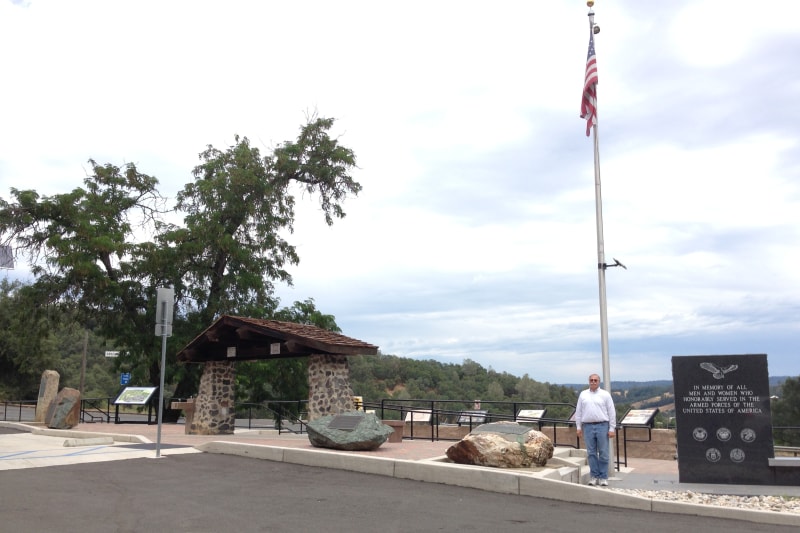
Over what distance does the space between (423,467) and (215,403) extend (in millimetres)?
9193

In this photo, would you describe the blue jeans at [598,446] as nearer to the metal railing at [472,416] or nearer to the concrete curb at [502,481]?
the concrete curb at [502,481]

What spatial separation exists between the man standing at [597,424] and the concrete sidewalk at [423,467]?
2.63 feet

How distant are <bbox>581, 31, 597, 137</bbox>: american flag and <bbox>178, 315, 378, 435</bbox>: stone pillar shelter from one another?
7125 millimetres

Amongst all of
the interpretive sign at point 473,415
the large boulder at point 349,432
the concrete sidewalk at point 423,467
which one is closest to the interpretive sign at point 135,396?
the concrete sidewalk at point 423,467

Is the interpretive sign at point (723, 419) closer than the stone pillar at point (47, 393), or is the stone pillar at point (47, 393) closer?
the interpretive sign at point (723, 419)

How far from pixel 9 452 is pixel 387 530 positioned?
936cm

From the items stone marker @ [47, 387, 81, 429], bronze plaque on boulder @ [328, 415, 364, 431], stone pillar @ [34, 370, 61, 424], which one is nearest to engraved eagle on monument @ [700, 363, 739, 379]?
bronze plaque on boulder @ [328, 415, 364, 431]

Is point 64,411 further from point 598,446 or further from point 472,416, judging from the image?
point 598,446

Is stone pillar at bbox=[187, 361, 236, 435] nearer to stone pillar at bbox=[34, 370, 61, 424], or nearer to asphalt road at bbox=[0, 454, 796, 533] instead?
stone pillar at bbox=[34, 370, 61, 424]

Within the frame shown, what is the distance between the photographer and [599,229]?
13.5 m

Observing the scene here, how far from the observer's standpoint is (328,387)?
15680 millimetres

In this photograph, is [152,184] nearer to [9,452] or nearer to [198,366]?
[198,366]

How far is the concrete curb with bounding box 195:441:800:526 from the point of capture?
27.1ft

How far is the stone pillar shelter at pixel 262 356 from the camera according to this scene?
15.6m
